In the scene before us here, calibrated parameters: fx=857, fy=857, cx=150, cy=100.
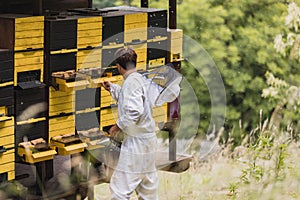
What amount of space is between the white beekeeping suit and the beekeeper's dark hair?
7 cm

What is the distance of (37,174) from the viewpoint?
6641 millimetres

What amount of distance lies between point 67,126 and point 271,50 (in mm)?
11782

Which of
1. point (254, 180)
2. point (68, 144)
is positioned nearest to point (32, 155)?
point (68, 144)

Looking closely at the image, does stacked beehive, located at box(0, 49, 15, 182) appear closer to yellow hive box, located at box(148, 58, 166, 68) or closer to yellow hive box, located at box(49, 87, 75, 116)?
yellow hive box, located at box(49, 87, 75, 116)

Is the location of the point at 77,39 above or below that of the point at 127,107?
above

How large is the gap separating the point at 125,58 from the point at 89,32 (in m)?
0.40

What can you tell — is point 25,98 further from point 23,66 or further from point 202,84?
point 202,84

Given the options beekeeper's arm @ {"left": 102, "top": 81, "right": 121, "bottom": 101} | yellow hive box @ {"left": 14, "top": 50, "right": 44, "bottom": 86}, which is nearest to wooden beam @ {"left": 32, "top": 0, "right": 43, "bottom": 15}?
yellow hive box @ {"left": 14, "top": 50, "right": 44, "bottom": 86}

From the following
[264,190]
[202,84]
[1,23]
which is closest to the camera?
[1,23]

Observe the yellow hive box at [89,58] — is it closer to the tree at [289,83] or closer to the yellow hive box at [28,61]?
the yellow hive box at [28,61]

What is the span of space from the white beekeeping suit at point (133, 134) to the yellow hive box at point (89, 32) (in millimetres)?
410

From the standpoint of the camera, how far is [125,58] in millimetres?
6621

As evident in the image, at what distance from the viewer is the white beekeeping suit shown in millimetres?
6520

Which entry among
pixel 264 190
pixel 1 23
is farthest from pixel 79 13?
pixel 264 190
